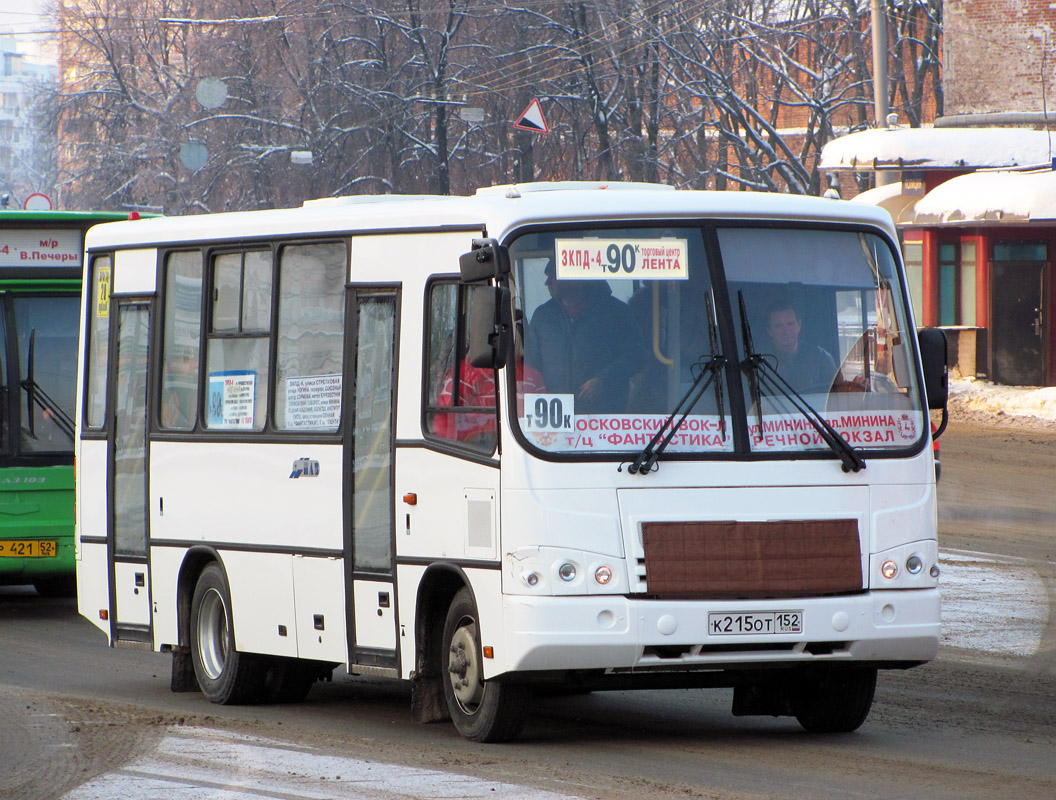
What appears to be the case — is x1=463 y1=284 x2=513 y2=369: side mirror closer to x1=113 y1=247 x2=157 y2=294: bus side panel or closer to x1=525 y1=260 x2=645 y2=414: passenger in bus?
x1=525 y1=260 x2=645 y2=414: passenger in bus

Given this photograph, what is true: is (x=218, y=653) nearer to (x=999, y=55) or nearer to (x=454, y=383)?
(x=454, y=383)

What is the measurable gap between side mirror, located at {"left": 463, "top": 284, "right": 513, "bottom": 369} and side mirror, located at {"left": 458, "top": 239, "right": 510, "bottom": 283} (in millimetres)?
104

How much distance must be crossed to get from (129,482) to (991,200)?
950 inches

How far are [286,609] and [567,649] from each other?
7.53 ft

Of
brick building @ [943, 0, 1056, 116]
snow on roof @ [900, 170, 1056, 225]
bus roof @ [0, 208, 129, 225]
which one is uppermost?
brick building @ [943, 0, 1056, 116]

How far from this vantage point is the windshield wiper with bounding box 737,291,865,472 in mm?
8445

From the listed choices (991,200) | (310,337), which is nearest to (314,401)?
(310,337)

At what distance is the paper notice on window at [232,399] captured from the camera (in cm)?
1027

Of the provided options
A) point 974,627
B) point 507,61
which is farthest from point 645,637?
point 507,61

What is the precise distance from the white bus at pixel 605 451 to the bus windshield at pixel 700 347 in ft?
0.04

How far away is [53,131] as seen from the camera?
173 ft

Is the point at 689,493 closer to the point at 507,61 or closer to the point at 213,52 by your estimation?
the point at 507,61

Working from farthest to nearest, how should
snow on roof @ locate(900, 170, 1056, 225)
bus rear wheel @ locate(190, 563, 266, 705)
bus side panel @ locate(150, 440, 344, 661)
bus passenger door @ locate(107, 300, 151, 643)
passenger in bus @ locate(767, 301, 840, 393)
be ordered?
snow on roof @ locate(900, 170, 1056, 225) < bus passenger door @ locate(107, 300, 151, 643) < bus rear wheel @ locate(190, 563, 266, 705) < bus side panel @ locate(150, 440, 344, 661) < passenger in bus @ locate(767, 301, 840, 393)

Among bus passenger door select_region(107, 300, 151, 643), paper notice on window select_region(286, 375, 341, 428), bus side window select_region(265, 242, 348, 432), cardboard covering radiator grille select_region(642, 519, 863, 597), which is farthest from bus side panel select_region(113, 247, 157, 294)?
cardboard covering radiator grille select_region(642, 519, 863, 597)
